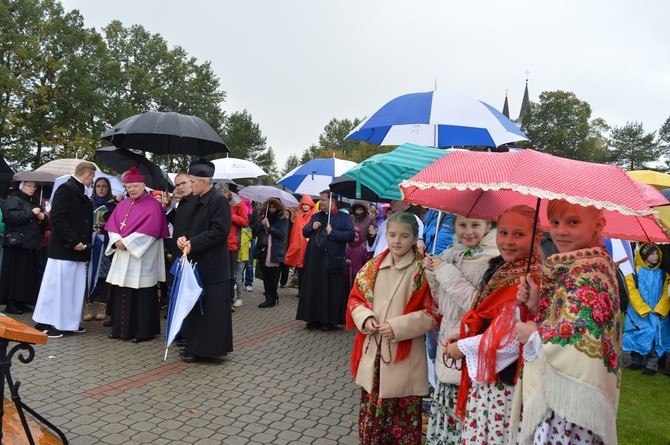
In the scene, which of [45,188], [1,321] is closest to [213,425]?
[1,321]

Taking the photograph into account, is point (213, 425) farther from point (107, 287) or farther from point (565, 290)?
point (107, 287)

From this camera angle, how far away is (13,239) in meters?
7.77

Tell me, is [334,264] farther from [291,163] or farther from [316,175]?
[291,163]

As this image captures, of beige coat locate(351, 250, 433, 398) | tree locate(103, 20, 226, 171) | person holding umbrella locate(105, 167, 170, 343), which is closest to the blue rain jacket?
beige coat locate(351, 250, 433, 398)

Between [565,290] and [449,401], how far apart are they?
1393 millimetres

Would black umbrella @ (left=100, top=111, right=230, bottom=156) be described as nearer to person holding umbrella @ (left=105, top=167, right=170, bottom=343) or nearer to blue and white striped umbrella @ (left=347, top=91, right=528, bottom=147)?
person holding umbrella @ (left=105, top=167, right=170, bottom=343)

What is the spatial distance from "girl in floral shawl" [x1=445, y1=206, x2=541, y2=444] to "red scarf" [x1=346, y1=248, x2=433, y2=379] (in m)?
0.67

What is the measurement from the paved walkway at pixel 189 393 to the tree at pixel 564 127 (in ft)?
191

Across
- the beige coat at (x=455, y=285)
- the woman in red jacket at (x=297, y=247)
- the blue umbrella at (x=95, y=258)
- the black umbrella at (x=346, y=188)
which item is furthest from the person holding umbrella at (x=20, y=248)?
the beige coat at (x=455, y=285)

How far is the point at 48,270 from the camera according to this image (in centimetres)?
654

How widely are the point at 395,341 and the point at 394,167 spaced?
131 centimetres

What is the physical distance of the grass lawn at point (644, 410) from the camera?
4.73 metres

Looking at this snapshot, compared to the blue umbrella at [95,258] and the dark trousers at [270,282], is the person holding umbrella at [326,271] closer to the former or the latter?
the dark trousers at [270,282]

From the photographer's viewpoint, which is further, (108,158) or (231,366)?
(108,158)
